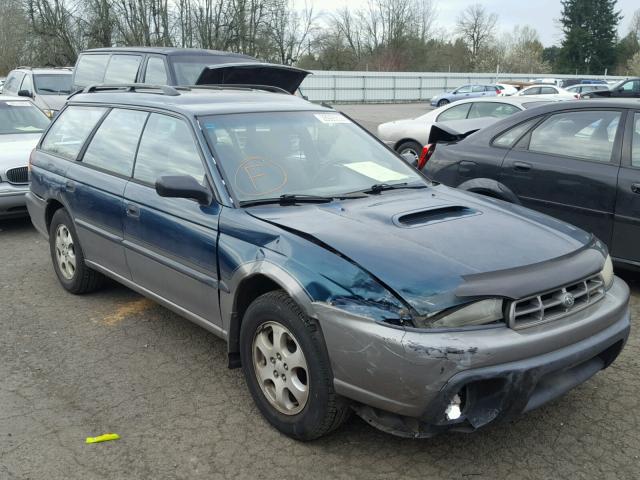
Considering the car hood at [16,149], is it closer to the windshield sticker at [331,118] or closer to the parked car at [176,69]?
the parked car at [176,69]

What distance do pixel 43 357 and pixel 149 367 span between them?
752 millimetres

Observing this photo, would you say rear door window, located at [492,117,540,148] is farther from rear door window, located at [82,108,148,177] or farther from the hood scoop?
rear door window, located at [82,108,148,177]

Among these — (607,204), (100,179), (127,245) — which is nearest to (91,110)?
(100,179)

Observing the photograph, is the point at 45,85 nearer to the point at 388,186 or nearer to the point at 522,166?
the point at 522,166

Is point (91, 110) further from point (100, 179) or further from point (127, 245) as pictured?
point (127, 245)

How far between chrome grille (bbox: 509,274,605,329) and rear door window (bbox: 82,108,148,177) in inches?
110

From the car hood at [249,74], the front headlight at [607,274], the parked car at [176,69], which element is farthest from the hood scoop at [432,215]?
the parked car at [176,69]

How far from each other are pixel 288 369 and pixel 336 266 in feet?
1.96

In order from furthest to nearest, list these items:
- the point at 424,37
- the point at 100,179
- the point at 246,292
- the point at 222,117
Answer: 1. the point at 424,37
2. the point at 100,179
3. the point at 222,117
4. the point at 246,292

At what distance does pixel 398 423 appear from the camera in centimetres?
280

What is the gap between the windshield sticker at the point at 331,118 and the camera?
14.4 ft

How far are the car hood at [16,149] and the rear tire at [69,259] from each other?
279 cm

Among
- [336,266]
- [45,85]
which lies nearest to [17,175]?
[336,266]

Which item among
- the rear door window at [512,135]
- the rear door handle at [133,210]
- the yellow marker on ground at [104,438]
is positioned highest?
the rear door window at [512,135]
